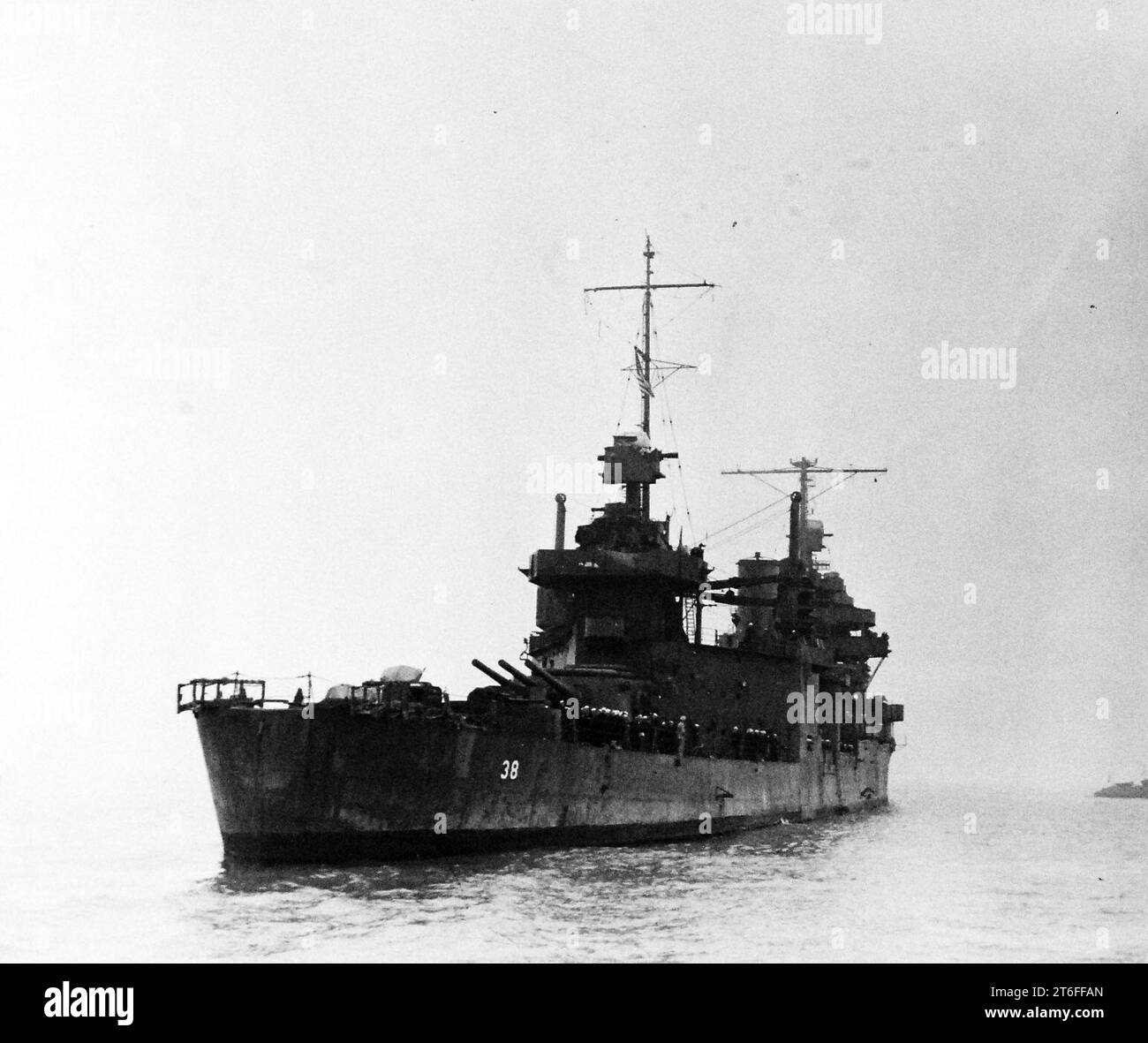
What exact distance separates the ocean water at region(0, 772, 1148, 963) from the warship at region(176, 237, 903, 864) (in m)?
0.79

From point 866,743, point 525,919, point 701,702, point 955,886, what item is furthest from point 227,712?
point 866,743

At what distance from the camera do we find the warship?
79.9 ft

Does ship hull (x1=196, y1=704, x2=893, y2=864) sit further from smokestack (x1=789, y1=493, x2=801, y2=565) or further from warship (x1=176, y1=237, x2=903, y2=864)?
smokestack (x1=789, y1=493, x2=801, y2=565)

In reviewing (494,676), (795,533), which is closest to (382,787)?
(494,676)

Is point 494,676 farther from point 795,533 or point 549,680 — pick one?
point 795,533

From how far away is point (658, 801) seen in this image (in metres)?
31.8

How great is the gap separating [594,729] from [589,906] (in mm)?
8896

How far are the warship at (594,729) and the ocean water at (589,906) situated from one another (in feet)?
2.58

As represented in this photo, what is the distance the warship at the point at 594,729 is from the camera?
24.3 m

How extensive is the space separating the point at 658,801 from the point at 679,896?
30.0 ft

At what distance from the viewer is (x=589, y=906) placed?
2102 centimetres

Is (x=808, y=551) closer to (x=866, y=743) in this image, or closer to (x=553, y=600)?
(x=866, y=743)

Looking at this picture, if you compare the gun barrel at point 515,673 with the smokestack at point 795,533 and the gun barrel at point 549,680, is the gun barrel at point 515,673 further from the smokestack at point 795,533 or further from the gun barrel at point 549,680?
the smokestack at point 795,533

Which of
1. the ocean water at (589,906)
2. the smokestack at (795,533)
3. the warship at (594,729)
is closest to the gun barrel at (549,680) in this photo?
the warship at (594,729)
